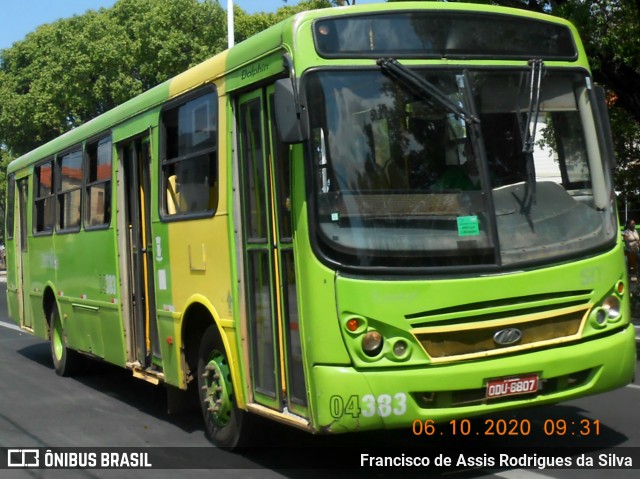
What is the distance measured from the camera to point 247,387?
7.16m

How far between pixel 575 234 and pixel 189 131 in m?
3.43

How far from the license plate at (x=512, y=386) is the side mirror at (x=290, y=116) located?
1959 mm

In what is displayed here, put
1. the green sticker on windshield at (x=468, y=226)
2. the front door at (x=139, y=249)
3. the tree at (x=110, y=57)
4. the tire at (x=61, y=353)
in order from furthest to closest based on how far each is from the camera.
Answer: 1. the tree at (x=110, y=57)
2. the tire at (x=61, y=353)
3. the front door at (x=139, y=249)
4. the green sticker on windshield at (x=468, y=226)

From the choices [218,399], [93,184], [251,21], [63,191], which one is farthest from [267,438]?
[251,21]

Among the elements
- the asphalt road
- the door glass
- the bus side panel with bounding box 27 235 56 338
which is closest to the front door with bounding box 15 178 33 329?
the bus side panel with bounding box 27 235 56 338

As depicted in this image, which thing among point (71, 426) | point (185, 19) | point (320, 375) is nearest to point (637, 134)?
point (71, 426)

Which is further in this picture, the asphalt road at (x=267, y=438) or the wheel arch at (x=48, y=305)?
the wheel arch at (x=48, y=305)

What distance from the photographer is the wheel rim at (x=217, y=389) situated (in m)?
7.63

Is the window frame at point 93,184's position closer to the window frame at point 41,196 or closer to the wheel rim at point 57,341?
the window frame at point 41,196

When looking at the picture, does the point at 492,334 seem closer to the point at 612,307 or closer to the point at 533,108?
the point at 612,307

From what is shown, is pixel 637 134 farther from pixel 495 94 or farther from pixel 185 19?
pixel 185 19

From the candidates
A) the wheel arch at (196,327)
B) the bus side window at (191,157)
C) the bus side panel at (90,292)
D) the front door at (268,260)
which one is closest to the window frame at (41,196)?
the bus side panel at (90,292)

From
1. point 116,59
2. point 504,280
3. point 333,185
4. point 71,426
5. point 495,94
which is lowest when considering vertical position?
point 71,426

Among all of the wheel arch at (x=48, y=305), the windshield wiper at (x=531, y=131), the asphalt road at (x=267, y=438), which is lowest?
the asphalt road at (x=267, y=438)
